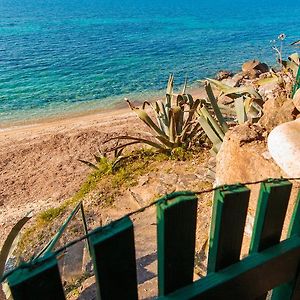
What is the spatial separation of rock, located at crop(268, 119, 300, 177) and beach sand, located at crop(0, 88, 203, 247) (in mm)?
3839

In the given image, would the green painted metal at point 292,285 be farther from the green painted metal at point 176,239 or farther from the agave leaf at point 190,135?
the agave leaf at point 190,135

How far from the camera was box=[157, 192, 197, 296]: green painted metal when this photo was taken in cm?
108

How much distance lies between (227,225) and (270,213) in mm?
190

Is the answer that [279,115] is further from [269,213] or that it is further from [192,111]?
[269,213]

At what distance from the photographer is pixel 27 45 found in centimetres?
2578

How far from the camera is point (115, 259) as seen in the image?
3.43 feet

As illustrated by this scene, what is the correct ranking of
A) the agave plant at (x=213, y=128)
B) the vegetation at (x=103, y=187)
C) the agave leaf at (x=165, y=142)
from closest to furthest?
the vegetation at (x=103, y=187) < the agave plant at (x=213, y=128) < the agave leaf at (x=165, y=142)

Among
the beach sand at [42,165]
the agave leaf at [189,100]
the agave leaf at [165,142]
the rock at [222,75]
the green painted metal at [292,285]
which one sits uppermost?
the green painted metal at [292,285]

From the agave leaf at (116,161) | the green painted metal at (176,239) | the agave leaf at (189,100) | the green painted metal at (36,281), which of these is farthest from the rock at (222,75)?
the green painted metal at (36,281)

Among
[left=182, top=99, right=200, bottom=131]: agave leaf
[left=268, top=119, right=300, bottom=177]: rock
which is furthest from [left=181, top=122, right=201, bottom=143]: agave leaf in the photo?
[left=268, top=119, right=300, bottom=177]: rock

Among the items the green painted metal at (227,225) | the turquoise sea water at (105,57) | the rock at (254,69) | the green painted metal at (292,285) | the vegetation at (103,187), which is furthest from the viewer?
the rock at (254,69)

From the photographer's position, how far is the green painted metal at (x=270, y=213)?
1280mm

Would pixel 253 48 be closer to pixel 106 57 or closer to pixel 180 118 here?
pixel 106 57

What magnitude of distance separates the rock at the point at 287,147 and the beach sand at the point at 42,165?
3.84 m
